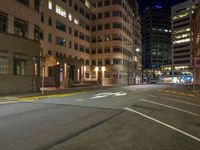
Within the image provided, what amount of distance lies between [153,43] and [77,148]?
7670 inches

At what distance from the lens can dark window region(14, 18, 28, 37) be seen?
2659 centimetres

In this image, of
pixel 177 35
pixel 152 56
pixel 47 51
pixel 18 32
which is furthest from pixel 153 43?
pixel 18 32

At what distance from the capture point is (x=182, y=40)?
151000mm

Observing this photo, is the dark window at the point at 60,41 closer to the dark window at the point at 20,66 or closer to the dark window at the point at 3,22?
the dark window at the point at 20,66

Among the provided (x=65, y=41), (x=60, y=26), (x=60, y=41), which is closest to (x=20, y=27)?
(x=60, y=41)

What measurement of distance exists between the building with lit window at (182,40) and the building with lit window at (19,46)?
12430 cm

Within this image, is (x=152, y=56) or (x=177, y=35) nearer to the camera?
(x=177, y=35)

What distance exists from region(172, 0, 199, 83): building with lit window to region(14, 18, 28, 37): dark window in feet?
413

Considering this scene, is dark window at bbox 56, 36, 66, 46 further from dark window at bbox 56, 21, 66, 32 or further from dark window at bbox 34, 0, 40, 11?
dark window at bbox 34, 0, 40, 11

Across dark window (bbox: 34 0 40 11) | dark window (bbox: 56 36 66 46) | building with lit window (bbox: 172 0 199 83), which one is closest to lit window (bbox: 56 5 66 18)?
dark window (bbox: 56 36 66 46)

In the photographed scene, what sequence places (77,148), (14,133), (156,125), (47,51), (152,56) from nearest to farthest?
1. (77,148)
2. (14,133)
3. (156,125)
4. (47,51)
5. (152,56)

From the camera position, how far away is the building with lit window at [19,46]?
24.6 m

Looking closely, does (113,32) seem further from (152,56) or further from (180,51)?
(152,56)

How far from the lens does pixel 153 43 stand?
636 feet
